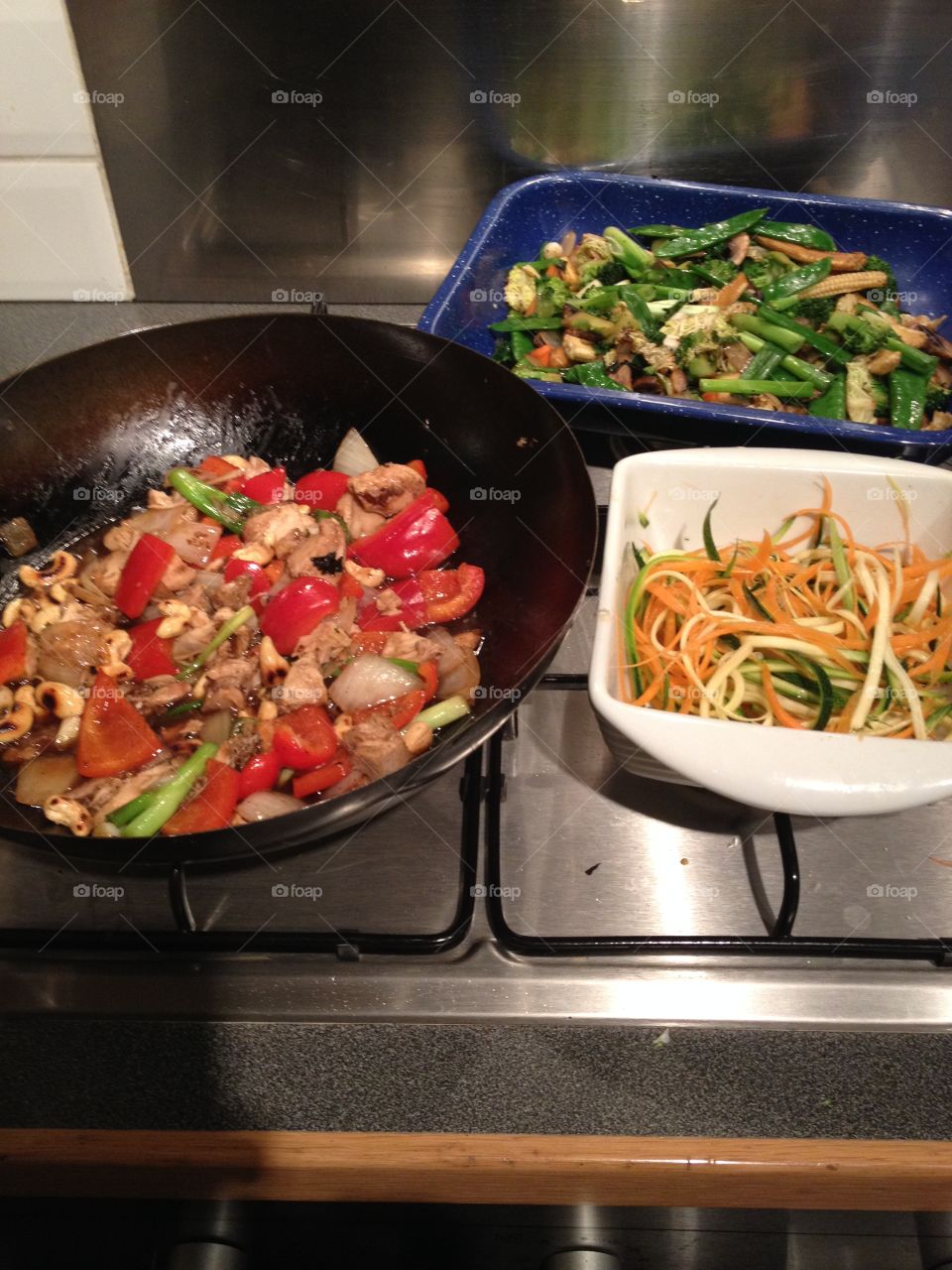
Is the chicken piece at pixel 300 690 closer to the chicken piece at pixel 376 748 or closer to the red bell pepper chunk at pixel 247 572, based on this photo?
the chicken piece at pixel 376 748

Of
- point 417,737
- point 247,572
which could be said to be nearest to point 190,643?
point 247,572

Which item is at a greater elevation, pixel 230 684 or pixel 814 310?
pixel 814 310

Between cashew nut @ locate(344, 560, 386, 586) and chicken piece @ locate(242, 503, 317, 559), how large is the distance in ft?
0.28

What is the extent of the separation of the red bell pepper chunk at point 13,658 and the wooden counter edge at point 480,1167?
532 mm

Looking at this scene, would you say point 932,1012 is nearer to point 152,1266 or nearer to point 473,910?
point 473,910

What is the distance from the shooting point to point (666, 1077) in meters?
0.96

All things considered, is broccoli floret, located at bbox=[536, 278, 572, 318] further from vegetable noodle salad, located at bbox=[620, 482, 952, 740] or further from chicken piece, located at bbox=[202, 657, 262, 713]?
chicken piece, located at bbox=[202, 657, 262, 713]

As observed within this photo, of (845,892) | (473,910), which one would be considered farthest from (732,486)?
(473,910)

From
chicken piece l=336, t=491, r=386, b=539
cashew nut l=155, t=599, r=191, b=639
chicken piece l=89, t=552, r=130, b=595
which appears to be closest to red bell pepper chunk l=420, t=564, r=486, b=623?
chicken piece l=336, t=491, r=386, b=539

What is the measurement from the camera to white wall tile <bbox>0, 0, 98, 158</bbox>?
150 centimetres

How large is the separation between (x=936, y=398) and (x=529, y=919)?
1166 mm

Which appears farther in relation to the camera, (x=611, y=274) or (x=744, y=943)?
(x=611, y=274)

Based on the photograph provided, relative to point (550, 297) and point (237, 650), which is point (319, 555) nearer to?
point (237, 650)

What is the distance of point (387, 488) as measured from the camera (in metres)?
1.29
